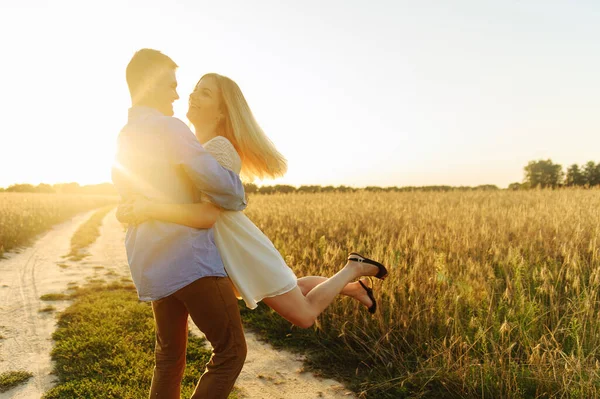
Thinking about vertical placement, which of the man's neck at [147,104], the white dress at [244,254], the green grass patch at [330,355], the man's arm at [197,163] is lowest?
the green grass patch at [330,355]

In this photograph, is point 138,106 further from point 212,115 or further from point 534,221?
point 534,221

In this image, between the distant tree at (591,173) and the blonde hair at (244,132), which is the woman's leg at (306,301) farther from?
the distant tree at (591,173)

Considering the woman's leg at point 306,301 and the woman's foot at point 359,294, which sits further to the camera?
the woman's foot at point 359,294

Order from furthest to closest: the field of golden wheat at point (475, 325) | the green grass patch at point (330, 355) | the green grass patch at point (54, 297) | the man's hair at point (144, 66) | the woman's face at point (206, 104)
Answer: the green grass patch at point (54, 297) < the green grass patch at point (330, 355) < the field of golden wheat at point (475, 325) < the woman's face at point (206, 104) < the man's hair at point (144, 66)

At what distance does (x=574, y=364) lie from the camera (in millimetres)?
3082

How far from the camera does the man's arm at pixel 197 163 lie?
2018mm

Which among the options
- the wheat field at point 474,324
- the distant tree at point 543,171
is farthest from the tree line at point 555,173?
the wheat field at point 474,324

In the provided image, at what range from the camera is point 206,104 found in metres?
2.51

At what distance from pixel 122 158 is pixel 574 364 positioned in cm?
346

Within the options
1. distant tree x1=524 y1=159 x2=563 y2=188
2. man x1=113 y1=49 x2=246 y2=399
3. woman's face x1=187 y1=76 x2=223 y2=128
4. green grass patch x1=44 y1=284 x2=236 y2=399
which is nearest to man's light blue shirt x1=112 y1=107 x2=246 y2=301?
man x1=113 y1=49 x2=246 y2=399

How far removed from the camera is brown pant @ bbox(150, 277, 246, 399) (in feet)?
6.85

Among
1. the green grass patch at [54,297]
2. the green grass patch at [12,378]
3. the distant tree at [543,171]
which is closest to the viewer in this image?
the green grass patch at [12,378]

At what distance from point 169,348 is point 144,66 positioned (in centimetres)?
160

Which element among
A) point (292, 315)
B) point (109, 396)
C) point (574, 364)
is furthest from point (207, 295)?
point (574, 364)
